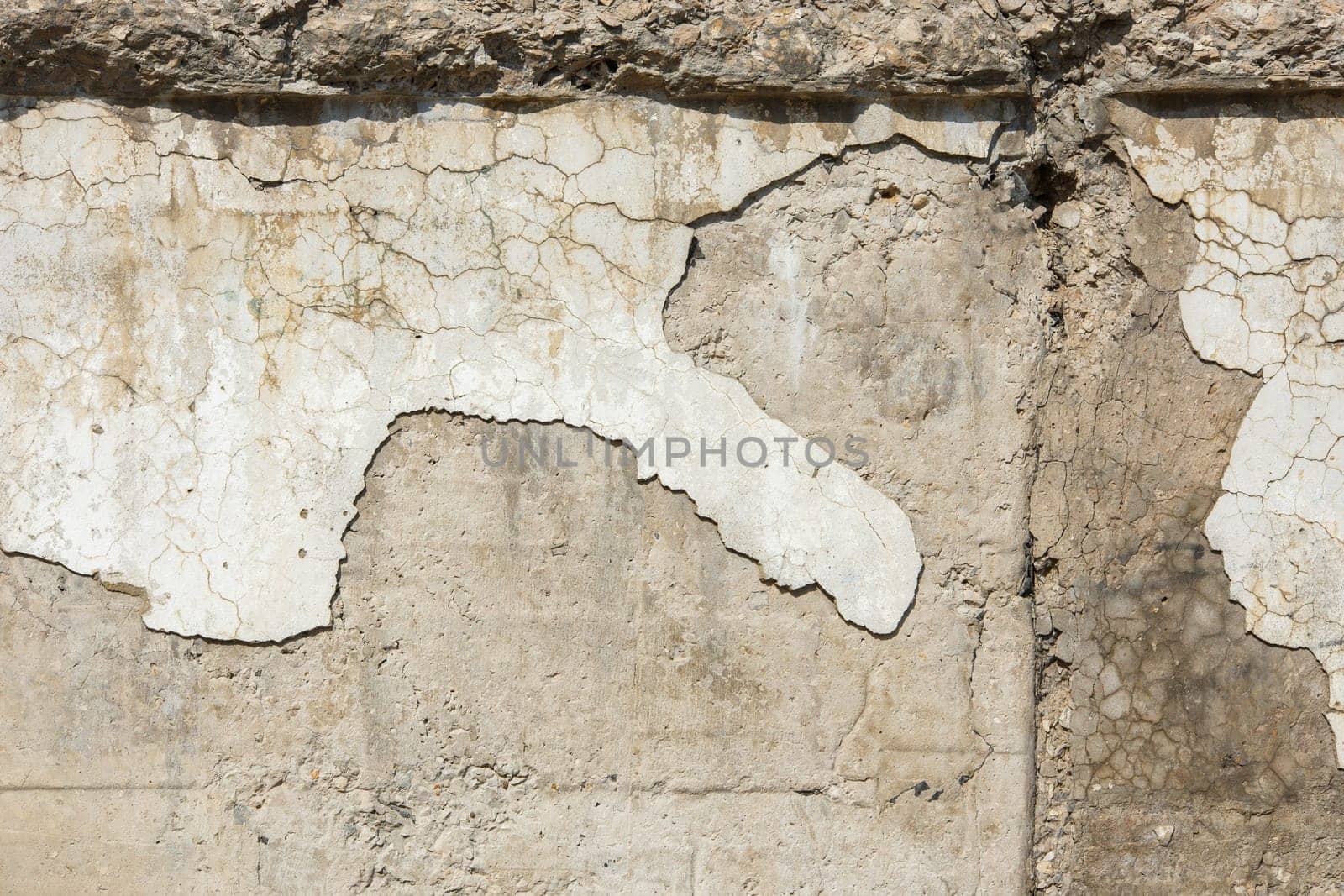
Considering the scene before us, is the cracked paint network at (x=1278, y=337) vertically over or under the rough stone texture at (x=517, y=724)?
over

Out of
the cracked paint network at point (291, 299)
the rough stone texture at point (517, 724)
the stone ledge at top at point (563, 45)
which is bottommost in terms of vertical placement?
the rough stone texture at point (517, 724)

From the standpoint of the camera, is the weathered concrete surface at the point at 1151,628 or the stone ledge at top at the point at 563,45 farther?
the weathered concrete surface at the point at 1151,628

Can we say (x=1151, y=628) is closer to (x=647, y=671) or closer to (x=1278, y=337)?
(x=1278, y=337)

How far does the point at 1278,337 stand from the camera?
1995 millimetres

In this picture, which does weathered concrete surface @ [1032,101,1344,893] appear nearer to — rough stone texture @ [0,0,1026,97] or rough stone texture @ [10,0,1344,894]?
rough stone texture @ [10,0,1344,894]

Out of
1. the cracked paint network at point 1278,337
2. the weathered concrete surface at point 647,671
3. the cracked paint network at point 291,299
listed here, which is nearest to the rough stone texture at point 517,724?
the weathered concrete surface at point 647,671

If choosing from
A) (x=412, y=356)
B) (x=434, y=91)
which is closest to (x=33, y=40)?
(x=434, y=91)

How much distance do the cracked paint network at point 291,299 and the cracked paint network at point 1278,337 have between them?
72 cm

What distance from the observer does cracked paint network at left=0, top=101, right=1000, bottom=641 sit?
6.48 ft

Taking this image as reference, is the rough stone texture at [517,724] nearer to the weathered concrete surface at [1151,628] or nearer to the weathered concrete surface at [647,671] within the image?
the weathered concrete surface at [647,671]

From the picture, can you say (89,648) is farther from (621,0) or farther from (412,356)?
(621,0)

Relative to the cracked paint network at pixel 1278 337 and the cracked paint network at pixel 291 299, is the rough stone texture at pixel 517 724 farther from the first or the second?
the cracked paint network at pixel 1278 337

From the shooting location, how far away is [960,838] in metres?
2.02

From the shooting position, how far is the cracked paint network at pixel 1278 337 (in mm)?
1992
